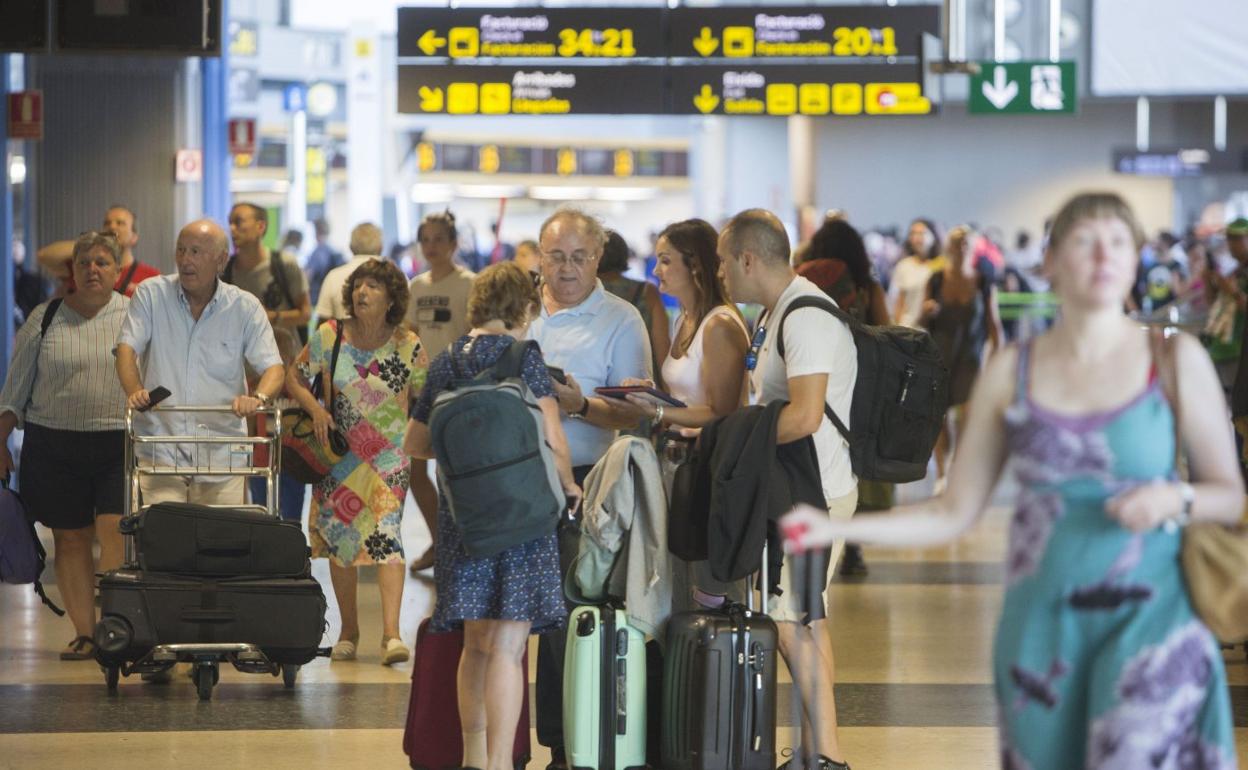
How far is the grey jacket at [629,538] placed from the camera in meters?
5.49

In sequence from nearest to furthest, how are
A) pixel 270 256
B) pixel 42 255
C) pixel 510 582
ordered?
1. pixel 510 582
2. pixel 42 255
3. pixel 270 256

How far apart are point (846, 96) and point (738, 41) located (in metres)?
0.94

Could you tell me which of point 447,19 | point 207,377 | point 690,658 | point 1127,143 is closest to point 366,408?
point 207,377

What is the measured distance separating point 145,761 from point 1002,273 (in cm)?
2010

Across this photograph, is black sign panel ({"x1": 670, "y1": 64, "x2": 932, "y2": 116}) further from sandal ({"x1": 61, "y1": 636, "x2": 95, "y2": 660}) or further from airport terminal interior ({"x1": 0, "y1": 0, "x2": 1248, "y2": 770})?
sandal ({"x1": 61, "y1": 636, "x2": 95, "y2": 660})

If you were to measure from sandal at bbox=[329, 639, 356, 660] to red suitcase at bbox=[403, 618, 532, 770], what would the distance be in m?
2.09

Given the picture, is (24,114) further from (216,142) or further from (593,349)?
(593,349)

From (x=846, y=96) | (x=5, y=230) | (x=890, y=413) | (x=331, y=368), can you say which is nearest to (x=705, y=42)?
(x=846, y=96)

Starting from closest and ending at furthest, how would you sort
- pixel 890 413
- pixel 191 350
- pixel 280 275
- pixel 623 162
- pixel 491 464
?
1. pixel 491 464
2. pixel 890 413
3. pixel 191 350
4. pixel 280 275
5. pixel 623 162

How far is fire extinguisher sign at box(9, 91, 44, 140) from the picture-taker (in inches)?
548

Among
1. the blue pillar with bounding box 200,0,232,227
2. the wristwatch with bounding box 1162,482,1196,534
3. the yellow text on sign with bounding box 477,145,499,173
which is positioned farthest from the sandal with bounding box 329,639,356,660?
the yellow text on sign with bounding box 477,145,499,173

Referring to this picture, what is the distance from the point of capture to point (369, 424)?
755 cm

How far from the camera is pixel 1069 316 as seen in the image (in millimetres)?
3383

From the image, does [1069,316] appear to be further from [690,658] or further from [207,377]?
[207,377]
